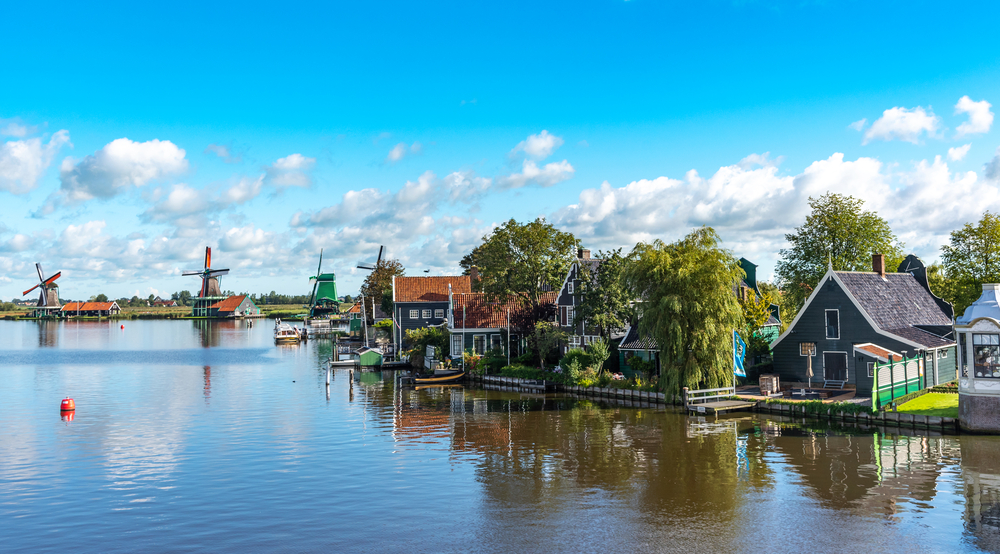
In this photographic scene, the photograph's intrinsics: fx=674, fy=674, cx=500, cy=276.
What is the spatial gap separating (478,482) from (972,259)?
163ft

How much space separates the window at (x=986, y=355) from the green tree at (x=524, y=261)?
3641cm

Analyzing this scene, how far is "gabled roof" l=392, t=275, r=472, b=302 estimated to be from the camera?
86.9m

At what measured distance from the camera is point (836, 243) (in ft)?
213

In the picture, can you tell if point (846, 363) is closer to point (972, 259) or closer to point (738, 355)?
point (738, 355)

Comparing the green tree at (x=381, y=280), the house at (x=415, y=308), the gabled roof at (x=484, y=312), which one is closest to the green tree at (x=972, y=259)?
the gabled roof at (x=484, y=312)

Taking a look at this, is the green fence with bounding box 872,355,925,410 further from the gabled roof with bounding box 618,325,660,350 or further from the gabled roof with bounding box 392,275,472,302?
the gabled roof with bounding box 392,275,472,302

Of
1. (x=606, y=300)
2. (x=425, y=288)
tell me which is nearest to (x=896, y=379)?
(x=606, y=300)

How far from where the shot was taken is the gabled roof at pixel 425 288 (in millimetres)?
86875

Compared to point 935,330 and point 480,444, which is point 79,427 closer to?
point 480,444

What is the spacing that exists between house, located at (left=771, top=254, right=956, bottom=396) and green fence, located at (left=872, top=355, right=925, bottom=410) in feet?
2.08

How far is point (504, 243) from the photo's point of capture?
66125 mm

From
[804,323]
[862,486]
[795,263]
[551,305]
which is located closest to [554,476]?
[862,486]

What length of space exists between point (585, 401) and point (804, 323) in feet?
52.9

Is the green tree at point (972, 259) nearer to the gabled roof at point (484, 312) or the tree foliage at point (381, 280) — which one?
the gabled roof at point (484, 312)
